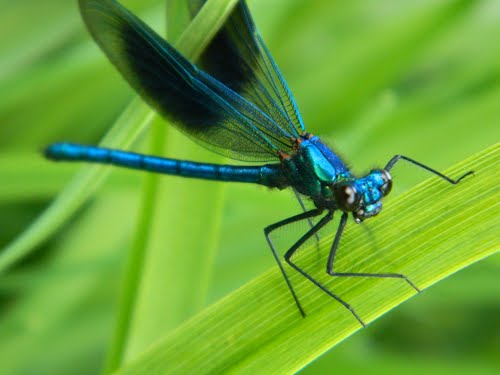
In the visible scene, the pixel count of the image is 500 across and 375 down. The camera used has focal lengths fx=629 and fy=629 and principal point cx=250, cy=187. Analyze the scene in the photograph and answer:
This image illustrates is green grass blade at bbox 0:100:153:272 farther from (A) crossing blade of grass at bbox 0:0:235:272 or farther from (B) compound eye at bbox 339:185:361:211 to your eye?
(B) compound eye at bbox 339:185:361:211

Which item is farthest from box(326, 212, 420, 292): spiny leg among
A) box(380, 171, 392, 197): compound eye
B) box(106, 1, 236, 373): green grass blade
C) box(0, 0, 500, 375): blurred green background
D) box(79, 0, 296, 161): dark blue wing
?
box(79, 0, 296, 161): dark blue wing

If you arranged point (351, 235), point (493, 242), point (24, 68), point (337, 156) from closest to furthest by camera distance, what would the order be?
point (493, 242)
point (351, 235)
point (337, 156)
point (24, 68)

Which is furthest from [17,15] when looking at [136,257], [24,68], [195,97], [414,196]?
[414,196]

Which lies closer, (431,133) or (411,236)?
(411,236)

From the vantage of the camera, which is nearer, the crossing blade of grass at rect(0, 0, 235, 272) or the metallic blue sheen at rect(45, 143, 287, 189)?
the crossing blade of grass at rect(0, 0, 235, 272)

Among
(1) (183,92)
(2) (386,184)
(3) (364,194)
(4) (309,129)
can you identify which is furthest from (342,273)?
(4) (309,129)

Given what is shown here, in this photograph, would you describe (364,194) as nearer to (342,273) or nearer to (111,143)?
(342,273)

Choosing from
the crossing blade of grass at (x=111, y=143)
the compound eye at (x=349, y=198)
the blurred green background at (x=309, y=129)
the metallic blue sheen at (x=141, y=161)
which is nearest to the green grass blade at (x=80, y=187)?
the crossing blade of grass at (x=111, y=143)

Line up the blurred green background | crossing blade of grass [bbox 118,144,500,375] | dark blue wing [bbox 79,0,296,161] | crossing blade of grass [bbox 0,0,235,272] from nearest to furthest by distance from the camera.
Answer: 1. crossing blade of grass [bbox 118,144,500,375]
2. crossing blade of grass [bbox 0,0,235,272]
3. dark blue wing [bbox 79,0,296,161]
4. the blurred green background

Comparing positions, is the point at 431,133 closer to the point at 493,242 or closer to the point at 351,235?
the point at 351,235
